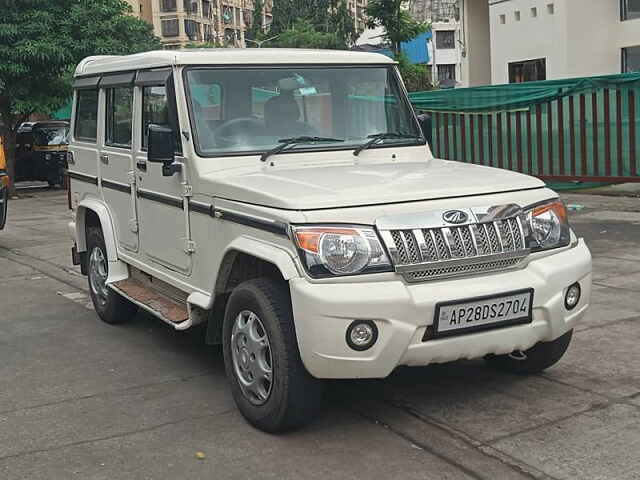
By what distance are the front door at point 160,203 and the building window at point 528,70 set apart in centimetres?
2196

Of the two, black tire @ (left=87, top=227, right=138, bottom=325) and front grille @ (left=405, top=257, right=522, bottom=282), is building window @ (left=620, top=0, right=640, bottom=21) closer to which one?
black tire @ (left=87, top=227, right=138, bottom=325)

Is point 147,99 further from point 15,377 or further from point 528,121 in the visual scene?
point 528,121

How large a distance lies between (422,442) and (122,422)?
166 centimetres

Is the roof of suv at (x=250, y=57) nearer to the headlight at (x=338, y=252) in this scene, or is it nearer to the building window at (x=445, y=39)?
the headlight at (x=338, y=252)

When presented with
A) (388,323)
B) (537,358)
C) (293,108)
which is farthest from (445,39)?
(388,323)

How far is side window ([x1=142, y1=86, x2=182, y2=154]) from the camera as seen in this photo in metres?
5.83

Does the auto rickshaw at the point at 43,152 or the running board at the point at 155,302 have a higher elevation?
the auto rickshaw at the point at 43,152

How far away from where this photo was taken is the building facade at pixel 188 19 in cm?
10162

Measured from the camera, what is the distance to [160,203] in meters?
6.04

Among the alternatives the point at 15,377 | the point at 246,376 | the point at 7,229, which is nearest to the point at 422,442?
the point at 246,376

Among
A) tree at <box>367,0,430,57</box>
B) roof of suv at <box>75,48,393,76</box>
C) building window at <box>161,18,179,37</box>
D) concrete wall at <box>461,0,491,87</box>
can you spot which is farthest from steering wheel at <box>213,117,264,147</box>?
building window at <box>161,18,179,37</box>

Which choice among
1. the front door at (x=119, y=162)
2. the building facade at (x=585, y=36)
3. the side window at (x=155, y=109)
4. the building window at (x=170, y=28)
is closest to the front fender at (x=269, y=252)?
the side window at (x=155, y=109)

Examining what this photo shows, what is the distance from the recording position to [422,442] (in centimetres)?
455

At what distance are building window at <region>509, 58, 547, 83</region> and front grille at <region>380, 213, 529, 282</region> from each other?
75.5 ft
